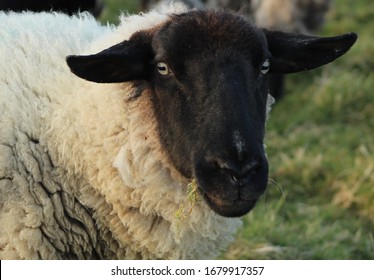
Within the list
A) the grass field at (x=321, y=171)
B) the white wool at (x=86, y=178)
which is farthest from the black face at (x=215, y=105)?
the grass field at (x=321, y=171)

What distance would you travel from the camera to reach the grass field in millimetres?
5211

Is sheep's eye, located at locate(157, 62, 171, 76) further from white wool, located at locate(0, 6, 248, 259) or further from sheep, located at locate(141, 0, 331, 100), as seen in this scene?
sheep, located at locate(141, 0, 331, 100)

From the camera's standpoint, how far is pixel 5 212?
350cm

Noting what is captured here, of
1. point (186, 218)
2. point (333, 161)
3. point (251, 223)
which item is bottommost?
point (333, 161)

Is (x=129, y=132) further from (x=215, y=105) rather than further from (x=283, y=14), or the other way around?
(x=283, y=14)

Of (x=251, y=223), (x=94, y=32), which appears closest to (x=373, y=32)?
(x=251, y=223)

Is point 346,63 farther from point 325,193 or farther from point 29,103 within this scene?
point 29,103

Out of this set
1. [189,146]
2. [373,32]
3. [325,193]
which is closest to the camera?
[189,146]

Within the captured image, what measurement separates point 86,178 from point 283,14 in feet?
16.3

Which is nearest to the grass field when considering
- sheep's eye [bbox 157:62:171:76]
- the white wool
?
the white wool

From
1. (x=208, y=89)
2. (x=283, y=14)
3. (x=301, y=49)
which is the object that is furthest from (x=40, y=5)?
(x=283, y=14)

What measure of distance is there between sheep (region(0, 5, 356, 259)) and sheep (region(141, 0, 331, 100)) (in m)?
4.51

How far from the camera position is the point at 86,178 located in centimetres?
361

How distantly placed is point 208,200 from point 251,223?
78.8 inches
